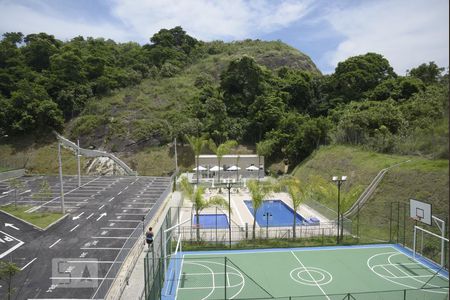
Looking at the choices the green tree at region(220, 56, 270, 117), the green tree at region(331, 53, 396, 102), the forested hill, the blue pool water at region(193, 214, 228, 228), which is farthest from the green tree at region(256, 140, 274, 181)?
the green tree at region(331, 53, 396, 102)

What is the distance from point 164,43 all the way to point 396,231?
73235mm

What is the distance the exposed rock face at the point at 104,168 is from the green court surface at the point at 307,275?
30419mm

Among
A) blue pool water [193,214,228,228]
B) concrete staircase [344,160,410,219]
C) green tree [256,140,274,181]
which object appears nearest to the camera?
concrete staircase [344,160,410,219]

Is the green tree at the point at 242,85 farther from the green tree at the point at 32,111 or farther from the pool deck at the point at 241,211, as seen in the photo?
the green tree at the point at 32,111

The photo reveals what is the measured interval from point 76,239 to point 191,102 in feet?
130

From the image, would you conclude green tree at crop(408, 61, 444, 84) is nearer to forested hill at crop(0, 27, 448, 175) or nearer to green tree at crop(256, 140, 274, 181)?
forested hill at crop(0, 27, 448, 175)

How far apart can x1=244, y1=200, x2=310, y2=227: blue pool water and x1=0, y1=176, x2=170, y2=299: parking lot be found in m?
8.52

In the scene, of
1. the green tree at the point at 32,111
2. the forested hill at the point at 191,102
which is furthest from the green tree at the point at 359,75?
the green tree at the point at 32,111

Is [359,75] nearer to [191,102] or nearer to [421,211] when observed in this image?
[191,102]

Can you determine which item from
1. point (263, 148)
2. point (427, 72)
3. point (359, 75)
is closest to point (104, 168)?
point (263, 148)

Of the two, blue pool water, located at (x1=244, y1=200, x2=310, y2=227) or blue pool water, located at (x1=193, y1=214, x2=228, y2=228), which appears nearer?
blue pool water, located at (x1=193, y1=214, x2=228, y2=228)

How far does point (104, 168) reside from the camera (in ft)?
155

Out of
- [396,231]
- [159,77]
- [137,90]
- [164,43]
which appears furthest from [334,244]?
[164,43]

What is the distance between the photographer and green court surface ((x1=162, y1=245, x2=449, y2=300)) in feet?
50.1
